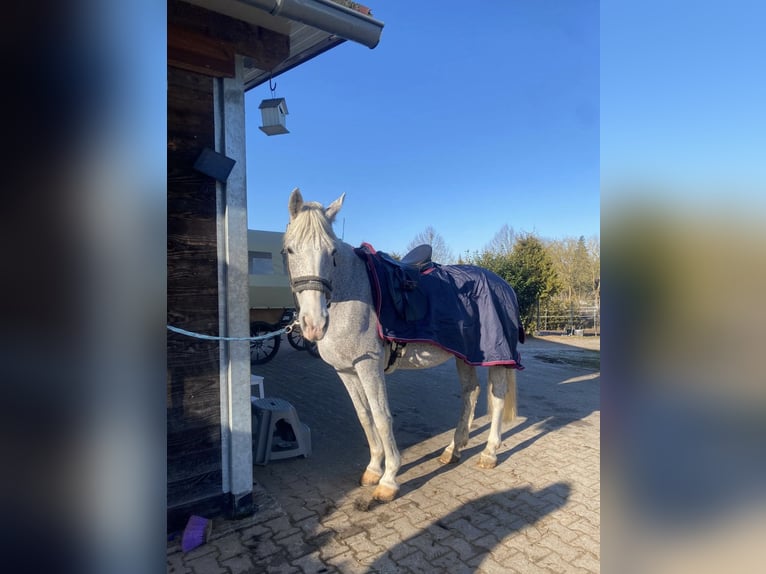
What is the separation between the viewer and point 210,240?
2.69 metres

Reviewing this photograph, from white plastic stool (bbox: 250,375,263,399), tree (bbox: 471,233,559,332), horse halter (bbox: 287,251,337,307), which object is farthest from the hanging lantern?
tree (bbox: 471,233,559,332)

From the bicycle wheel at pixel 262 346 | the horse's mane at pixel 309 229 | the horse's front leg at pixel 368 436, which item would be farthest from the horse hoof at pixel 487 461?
the bicycle wheel at pixel 262 346

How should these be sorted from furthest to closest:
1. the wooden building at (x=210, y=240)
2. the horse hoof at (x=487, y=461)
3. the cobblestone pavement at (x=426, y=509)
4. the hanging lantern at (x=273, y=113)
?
the hanging lantern at (x=273, y=113) < the horse hoof at (x=487, y=461) < the wooden building at (x=210, y=240) < the cobblestone pavement at (x=426, y=509)

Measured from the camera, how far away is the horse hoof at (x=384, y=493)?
2918 millimetres

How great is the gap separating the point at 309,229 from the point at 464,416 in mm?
2413

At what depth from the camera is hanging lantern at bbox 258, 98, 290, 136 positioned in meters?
4.16

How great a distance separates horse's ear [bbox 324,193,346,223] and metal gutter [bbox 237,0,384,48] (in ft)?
3.35

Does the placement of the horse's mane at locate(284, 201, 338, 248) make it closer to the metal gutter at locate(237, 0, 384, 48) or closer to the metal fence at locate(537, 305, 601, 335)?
the metal gutter at locate(237, 0, 384, 48)

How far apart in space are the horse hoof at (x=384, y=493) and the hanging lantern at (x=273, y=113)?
11.6ft

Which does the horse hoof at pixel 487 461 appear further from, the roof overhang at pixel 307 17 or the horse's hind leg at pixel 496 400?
the roof overhang at pixel 307 17
